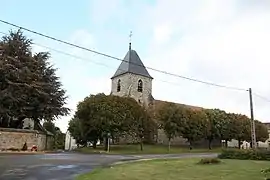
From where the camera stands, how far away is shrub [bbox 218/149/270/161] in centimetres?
2591

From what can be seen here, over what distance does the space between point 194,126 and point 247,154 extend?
32.1 metres

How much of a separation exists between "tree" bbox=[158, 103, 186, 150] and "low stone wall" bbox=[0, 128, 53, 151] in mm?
20532

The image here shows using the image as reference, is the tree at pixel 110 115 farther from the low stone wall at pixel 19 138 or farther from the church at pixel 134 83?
the church at pixel 134 83

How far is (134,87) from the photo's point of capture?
73062 mm

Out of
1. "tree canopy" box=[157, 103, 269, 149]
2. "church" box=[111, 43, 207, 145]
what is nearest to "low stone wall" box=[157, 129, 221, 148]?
"church" box=[111, 43, 207, 145]

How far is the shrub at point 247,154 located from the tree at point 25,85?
20912mm

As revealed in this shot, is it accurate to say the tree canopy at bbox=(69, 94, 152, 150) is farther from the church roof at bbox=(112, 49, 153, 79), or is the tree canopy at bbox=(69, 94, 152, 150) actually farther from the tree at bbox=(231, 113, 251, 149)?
the tree at bbox=(231, 113, 251, 149)

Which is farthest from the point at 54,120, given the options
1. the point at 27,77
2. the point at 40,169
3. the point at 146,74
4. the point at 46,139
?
the point at 146,74

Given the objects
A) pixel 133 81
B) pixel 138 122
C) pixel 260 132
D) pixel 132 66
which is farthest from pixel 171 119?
pixel 260 132

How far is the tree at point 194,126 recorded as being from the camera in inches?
2281

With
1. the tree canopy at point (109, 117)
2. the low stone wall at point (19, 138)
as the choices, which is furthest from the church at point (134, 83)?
the low stone wall at point (19, 138)

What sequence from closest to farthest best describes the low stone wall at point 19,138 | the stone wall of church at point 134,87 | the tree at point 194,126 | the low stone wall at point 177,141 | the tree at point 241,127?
the low stone wall at point 19,138
the tree at point 194,126
the tree at point 241,127
the low stone wall at point 177,141
the stone wall of church at point 134,87

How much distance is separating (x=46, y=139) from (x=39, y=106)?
197 inches

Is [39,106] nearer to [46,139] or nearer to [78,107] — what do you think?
[46,139]
